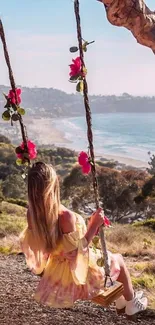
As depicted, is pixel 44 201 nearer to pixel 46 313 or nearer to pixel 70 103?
pixel 46 313

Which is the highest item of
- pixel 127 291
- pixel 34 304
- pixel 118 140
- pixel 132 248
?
pixel 127 291

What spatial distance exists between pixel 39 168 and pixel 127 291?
1087 millimetres

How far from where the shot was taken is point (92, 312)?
475cm

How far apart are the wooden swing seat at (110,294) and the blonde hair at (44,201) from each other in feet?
1.48

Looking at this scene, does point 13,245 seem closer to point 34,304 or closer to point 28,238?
point 34,304

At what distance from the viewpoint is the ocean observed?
61594 millimetres

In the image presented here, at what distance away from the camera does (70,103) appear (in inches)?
2972

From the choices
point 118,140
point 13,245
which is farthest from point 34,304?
point 118,140

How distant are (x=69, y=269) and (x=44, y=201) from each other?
54 centimetres

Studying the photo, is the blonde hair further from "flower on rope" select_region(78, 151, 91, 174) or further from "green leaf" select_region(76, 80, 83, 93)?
"green leaf" select_region(76, 80, 83, 93)

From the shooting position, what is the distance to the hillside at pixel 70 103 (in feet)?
214

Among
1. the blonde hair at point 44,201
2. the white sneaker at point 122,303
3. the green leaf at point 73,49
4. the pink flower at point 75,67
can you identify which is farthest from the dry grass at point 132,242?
the green leaf at point 73,49

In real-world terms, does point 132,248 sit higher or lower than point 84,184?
higher

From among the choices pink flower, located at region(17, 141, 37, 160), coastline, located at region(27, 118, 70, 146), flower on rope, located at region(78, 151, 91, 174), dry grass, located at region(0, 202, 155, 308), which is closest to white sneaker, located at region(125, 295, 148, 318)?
flower on rope, located at region(78, 151, 91, 174)
